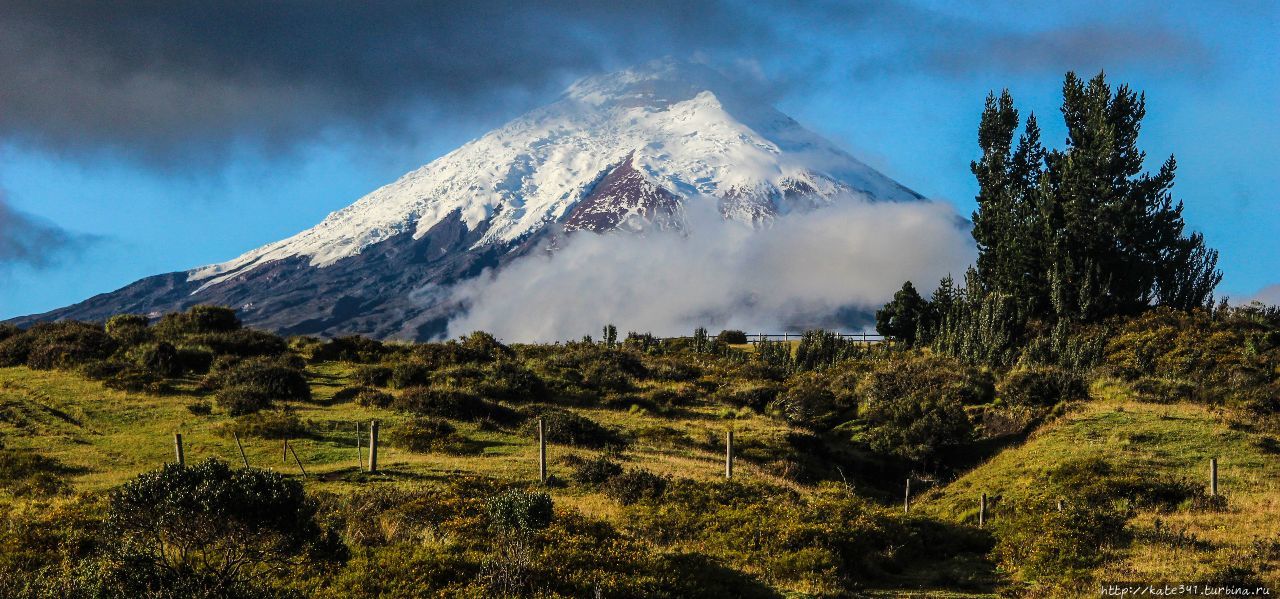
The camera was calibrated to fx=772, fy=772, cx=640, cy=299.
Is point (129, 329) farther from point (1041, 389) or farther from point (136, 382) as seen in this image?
point (1041, 389)

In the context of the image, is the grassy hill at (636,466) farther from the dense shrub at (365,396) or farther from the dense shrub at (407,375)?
the dense shrub at (365,396)

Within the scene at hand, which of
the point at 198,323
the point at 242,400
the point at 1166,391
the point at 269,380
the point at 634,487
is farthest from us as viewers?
the point at 198,323

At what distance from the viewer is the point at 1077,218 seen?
65.6 m

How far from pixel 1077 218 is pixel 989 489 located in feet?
152

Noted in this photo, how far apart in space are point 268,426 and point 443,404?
7.66 m

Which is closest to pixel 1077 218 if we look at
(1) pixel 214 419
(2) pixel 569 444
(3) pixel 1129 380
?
(3) pixel 1129 380

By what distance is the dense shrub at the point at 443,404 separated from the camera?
3456 centimetres

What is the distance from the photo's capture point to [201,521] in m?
11.5

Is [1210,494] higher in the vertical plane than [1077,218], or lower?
lower

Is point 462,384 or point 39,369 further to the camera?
point 462,384

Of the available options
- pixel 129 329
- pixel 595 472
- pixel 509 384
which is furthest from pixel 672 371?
pixel 129 329

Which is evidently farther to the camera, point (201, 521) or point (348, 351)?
point (348, 351)

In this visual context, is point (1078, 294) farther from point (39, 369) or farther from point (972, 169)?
point (39, 369)

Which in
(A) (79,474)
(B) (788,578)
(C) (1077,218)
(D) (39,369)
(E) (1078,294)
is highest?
(C) (1077,218)
